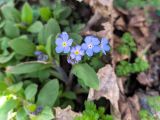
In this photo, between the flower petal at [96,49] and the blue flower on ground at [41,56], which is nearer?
the flower petal at [96,49]

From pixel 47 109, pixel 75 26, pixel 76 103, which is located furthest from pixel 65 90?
pixel 75 26

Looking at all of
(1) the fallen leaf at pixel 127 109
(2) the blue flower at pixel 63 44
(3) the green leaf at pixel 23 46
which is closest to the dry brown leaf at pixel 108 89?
(1) the fallen leaf at pixel 127 109

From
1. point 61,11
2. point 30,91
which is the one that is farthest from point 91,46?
point 61,11

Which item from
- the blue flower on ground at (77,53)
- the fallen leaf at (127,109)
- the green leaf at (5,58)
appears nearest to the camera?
the blue flower on ground at (77,53)

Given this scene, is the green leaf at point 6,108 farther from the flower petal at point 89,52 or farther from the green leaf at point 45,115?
the flower petal at point 89,52

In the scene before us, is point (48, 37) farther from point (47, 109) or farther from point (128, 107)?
point (128, 107)

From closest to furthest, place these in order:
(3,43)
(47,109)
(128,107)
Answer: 1. (47,109)
2. (128,107)
3. (3,43)
